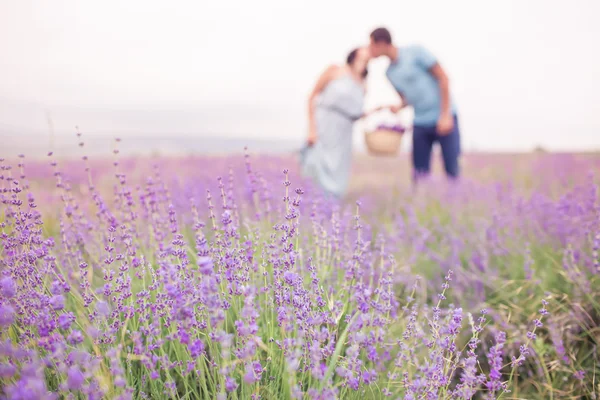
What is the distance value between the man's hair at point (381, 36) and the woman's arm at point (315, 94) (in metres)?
0.61

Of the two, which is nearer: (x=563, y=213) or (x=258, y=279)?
(x=258, y=279)

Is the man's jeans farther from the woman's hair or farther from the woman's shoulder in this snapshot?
the woman's shoulder

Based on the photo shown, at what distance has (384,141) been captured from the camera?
530 cm

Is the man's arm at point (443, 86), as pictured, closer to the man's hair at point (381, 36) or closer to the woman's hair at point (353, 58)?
the man's hair at point (381, 36)

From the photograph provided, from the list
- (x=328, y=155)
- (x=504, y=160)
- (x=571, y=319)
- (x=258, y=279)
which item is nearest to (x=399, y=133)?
(x=328, y=155)

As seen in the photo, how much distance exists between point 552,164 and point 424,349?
6.53 metres

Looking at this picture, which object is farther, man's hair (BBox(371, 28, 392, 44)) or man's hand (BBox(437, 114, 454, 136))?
man's hand (BBox(437, 114, 454, 136))

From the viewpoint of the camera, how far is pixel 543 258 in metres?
3.26

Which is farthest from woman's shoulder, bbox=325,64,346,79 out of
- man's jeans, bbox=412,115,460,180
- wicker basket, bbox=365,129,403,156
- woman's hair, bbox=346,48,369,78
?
man's jeans, bbox=412,115,460,180

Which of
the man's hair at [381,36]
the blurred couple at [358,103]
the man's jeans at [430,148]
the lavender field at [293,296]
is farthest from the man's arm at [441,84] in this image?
the lavender field at [293,296]

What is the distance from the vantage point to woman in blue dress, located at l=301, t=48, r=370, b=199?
5.27m

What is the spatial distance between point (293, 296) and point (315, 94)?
415 centimetres

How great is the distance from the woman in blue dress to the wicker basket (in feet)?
1.02

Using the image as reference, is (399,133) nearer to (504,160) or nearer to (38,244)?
(38,244)
